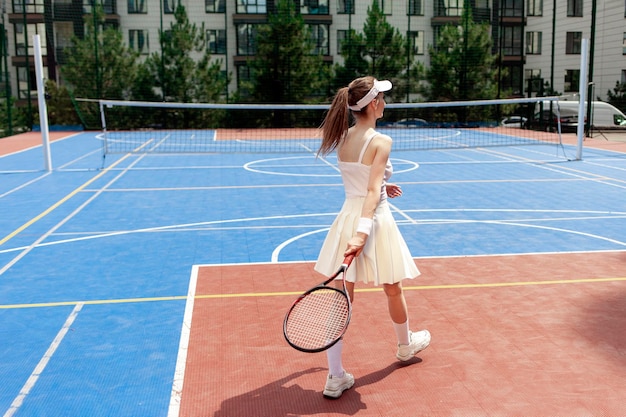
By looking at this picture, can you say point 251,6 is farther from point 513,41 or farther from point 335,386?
point 335,386

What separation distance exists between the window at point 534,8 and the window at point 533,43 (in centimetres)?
136

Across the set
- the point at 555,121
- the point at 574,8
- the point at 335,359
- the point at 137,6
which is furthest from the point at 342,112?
the point at 137,6

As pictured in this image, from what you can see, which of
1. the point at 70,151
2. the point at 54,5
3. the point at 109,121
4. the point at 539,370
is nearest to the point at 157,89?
the point at 109,121

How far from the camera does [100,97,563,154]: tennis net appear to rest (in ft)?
91.4

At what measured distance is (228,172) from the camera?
60.9 ft

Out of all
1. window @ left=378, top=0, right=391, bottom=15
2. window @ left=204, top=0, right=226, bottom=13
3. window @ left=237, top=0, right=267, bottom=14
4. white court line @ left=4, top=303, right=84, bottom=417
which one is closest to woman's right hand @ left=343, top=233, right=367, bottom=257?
white court line @ left=4, top=303, right=84, bottom=417

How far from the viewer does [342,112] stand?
5137 mm

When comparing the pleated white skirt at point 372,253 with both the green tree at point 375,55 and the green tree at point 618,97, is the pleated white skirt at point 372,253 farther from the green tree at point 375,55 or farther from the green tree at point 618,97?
the green tree at point 618,97

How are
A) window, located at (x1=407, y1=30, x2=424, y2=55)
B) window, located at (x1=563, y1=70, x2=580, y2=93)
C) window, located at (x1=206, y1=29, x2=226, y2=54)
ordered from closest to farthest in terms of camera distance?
window, located at (x1=407, y1=30, x2=424, y2=55) < window, located at (x1=563, y1=70, x2=580, y2=93) < window, located at (x1=206, y1=29, x2=226, y2=54)

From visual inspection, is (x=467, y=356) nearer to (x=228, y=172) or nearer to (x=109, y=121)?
(x=228, y=172)

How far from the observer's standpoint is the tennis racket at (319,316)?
457 centimetres

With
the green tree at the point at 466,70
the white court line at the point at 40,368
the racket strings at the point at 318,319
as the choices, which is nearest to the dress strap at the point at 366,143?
the racket strings at the point at 318,319

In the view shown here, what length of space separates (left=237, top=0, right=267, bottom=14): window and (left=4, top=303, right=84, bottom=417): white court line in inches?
1629

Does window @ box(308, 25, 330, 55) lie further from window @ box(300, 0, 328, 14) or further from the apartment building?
window @ box(300, 0, 328, 14)
